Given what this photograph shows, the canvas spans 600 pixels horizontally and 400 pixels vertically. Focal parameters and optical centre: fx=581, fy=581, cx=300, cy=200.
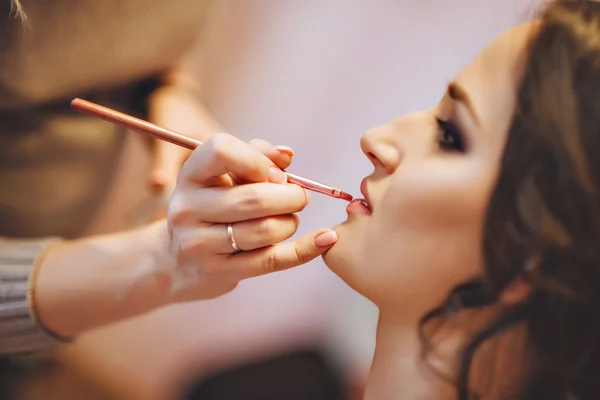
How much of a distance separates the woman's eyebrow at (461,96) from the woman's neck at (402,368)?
0.21 metres

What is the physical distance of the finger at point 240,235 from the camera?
552 mm

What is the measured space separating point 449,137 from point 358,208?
11 centimetres

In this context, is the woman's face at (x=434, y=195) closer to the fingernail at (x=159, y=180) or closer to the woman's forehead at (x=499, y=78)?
the woman's forehead at (x=499, y=78)

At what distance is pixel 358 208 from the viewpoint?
1.90 ft

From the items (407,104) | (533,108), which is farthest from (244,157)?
(407,104)

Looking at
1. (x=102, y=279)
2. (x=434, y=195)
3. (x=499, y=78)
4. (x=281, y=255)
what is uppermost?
(x=499, y=78)

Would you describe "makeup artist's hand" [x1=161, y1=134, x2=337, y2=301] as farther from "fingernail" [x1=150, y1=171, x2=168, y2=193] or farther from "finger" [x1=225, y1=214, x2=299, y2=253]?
"fingernail" [x1=150, y1=171, x2=168, y2=193]

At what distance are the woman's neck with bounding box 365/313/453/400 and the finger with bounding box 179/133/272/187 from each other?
0.64 ft

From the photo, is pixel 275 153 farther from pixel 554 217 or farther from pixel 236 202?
pixel 554 217

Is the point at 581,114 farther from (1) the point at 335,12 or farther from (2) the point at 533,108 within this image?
(1) the point at 335,12

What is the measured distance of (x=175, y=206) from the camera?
1.84ft

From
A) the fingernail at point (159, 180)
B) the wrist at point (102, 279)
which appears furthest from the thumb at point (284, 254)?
the fingernail at point (159, 180)

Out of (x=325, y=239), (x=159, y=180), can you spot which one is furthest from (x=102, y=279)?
(x=325, y=239)

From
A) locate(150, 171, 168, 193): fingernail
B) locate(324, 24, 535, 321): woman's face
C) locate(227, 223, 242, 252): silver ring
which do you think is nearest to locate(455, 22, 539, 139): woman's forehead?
locate(324, 24, 535, 321): woman's face
